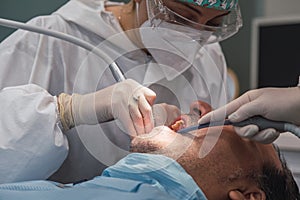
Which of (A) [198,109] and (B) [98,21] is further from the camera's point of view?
(B) [98,21]

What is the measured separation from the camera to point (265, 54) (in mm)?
2814

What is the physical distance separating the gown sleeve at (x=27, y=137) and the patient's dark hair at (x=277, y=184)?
1.64ft

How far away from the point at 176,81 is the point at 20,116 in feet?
1.82

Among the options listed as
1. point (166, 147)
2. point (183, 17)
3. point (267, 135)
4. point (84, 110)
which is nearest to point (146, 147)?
point (166, 147)

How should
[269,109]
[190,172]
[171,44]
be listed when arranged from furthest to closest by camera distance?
[171,44] < [190,172] < [269,109]

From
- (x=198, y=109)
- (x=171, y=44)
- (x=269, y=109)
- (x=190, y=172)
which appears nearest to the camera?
Result: (x=269, y=109)

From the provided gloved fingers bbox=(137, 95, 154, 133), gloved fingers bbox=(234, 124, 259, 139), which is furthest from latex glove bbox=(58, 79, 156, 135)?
gloved fingers bbox=(234, 124, 259, 139)

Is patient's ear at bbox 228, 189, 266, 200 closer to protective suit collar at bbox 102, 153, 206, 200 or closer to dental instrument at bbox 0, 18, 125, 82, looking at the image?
protective suit collar at bbox 102, 153, 206, 200

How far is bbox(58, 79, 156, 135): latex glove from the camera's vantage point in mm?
1155

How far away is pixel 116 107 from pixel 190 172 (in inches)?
9.5

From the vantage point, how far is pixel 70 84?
1.47 m

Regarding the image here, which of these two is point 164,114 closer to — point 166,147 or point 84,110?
point 166,147

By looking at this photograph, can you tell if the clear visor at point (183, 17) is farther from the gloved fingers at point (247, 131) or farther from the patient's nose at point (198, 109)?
the gloved fingers at point (247, 131)

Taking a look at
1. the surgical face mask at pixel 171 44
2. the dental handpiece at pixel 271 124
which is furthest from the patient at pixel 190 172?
the surgical face mask at pixel 171 44
